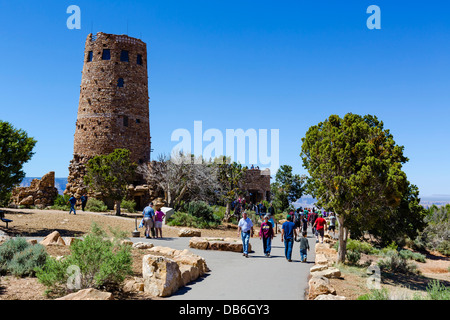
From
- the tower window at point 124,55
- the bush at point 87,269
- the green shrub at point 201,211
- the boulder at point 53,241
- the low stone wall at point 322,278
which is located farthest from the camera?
the tower window at point 124,55

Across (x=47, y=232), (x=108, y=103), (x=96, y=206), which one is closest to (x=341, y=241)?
(x=47, y=232)

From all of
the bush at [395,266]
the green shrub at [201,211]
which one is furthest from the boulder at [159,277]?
the green shrub at [201,211]

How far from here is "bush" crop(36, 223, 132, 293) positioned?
7.31 metres

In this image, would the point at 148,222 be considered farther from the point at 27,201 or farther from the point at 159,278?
the point at 27,201

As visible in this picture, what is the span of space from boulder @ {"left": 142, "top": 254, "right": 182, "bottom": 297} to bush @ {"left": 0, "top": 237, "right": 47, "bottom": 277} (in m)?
2.81

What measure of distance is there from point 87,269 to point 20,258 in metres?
2.56

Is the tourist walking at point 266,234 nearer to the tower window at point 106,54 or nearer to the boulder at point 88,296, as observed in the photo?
the boulder at point 88,296

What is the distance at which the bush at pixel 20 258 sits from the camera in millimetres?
8648

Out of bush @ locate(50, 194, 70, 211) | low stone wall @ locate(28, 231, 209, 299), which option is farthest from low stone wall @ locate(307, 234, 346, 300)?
bush @ locate(50, 194, 70, 211)

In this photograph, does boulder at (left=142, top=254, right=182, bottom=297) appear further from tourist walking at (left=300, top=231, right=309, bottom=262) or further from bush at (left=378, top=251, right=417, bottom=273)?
bush at (left=378, top=251, right=417, bottom=273)

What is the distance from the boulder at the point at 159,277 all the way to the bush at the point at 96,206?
25571 mm

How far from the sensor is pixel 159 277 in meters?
7.81

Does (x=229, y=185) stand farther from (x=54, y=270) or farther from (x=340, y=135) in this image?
(x=54, y=270)
